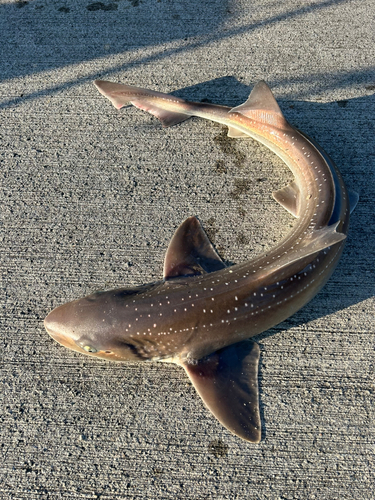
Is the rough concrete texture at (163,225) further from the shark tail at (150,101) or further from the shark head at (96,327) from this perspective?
the shark head at (96,327)

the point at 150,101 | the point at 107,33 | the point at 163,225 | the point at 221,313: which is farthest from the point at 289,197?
the point at 107,33

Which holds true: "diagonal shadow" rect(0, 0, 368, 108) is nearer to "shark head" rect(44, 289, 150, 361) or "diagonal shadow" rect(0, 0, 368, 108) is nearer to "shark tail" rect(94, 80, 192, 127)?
"shark tail" rect(94, 80, 192, 127)

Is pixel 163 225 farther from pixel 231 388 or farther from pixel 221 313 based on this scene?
pixel 231 388

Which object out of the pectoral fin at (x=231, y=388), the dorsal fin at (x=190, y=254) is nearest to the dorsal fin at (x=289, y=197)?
the dorsal fin at (x=190, y=254)

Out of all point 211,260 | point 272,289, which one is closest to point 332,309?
point 272,289

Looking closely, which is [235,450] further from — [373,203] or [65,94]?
[65,94]
